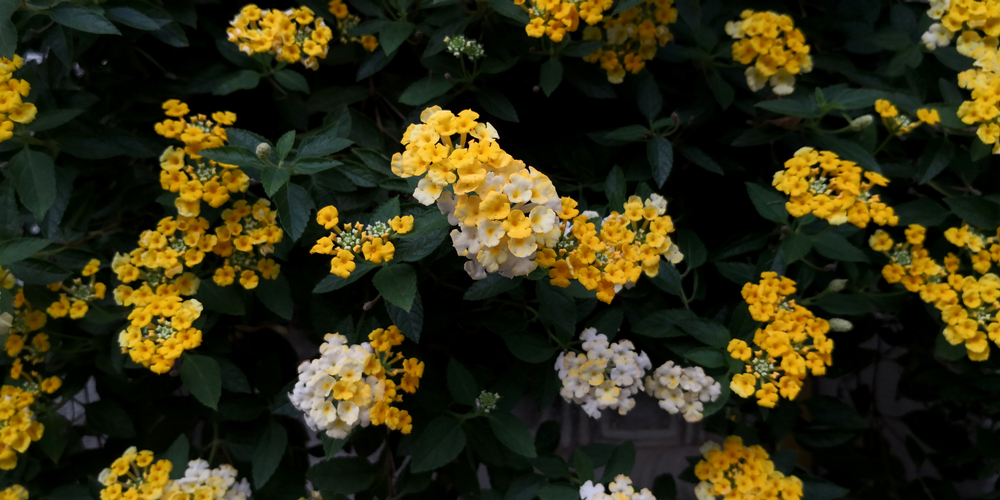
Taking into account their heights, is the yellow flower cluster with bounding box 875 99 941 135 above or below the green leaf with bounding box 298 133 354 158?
below

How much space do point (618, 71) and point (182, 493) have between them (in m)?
1.11

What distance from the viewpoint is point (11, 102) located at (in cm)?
96

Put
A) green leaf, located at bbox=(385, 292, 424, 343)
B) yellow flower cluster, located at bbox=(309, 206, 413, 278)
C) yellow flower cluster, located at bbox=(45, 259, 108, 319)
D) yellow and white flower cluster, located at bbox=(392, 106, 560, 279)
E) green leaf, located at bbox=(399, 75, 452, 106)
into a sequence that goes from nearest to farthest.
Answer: yellow and white flower cluster, located at bbox=(392, 106, 560, 279)
yellow flower cluster, located at bbox=(309, 206, 413, 278)
green leaf, located at bbox=(385, 292, 424, 343)
yellow flower cluster, located at bbox=(45, 259, 108, 319)
green leaf, located at bbox=(399, 75, 452, 106)

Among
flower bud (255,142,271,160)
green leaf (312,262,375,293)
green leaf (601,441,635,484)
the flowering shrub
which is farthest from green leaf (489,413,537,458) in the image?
flower bud (255,142,271,160)

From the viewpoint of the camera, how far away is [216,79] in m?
1.19

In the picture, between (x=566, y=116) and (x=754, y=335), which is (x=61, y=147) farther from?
(x=754, y=335)

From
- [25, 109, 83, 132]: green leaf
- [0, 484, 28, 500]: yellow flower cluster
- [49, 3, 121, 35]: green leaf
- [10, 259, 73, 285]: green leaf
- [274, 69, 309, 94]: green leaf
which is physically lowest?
[0, 484, 28, 500]: yellow flower cluster

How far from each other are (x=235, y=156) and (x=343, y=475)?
2.04 feet

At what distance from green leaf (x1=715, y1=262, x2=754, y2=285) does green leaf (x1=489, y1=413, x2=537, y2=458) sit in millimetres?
485

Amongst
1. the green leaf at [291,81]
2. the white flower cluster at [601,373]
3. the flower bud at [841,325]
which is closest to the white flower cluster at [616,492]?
the white flower cluster at [601,373]

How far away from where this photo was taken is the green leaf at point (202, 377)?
102 centimetres

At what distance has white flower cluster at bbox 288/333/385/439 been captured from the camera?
2.92 feet

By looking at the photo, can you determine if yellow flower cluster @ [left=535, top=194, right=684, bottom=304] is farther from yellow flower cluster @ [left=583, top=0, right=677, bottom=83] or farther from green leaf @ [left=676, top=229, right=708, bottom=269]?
yellow flower cluster @ [left=583, top=0, right=677, bottom=83]

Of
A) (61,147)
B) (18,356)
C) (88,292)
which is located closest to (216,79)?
(61,147)
